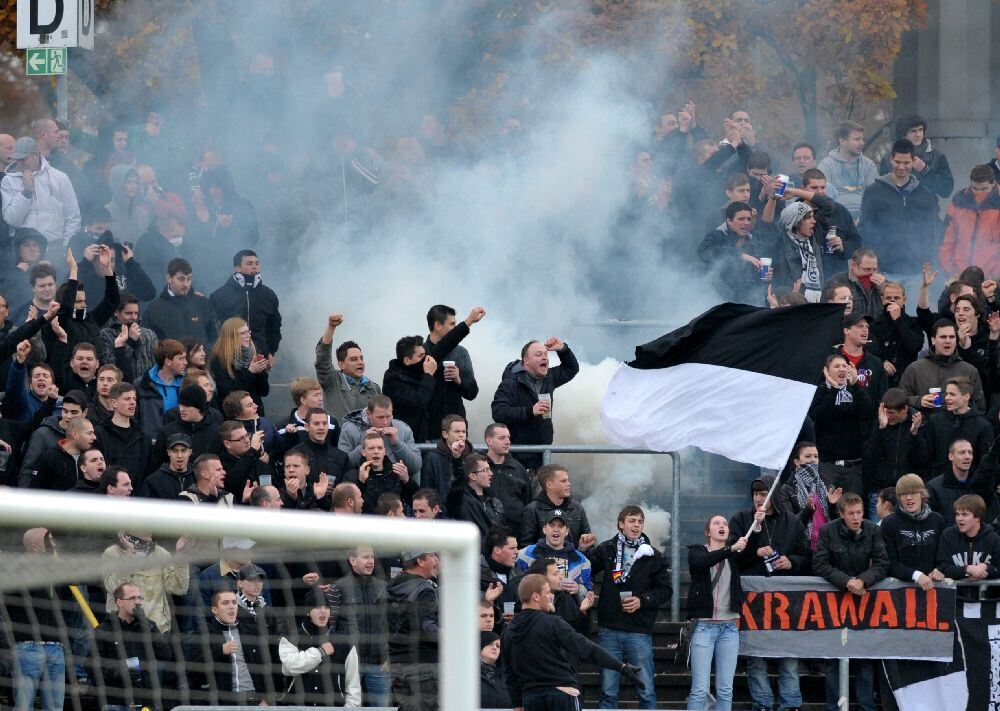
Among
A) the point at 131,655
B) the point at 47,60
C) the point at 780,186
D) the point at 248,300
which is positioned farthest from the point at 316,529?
the point at 780,186

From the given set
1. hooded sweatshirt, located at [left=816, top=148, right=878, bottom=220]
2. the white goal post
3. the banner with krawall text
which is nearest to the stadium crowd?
the banner with krawall text

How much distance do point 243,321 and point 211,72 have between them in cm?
576

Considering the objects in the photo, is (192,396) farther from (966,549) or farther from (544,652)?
(966,549)

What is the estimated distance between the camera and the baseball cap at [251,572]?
6750 millimetres

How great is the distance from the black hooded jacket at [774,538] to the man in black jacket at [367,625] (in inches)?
191

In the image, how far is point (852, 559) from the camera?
42.9 ft

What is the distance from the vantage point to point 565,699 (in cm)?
1138

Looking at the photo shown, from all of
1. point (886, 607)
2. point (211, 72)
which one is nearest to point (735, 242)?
point (886, 607)

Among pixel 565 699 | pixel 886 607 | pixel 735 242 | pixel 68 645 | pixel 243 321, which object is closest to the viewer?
pixel 68 645

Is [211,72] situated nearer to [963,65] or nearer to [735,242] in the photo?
[735,242]

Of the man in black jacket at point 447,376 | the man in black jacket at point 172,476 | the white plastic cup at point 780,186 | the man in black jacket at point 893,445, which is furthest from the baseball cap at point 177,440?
the white plastic cup at point 780,186

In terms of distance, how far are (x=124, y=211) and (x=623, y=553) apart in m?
5.77

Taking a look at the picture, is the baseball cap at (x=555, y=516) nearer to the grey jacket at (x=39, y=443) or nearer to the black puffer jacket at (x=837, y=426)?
the black puffer jacket at (x=837, y=426)

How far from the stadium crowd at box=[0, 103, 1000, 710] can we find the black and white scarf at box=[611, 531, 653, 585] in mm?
14
